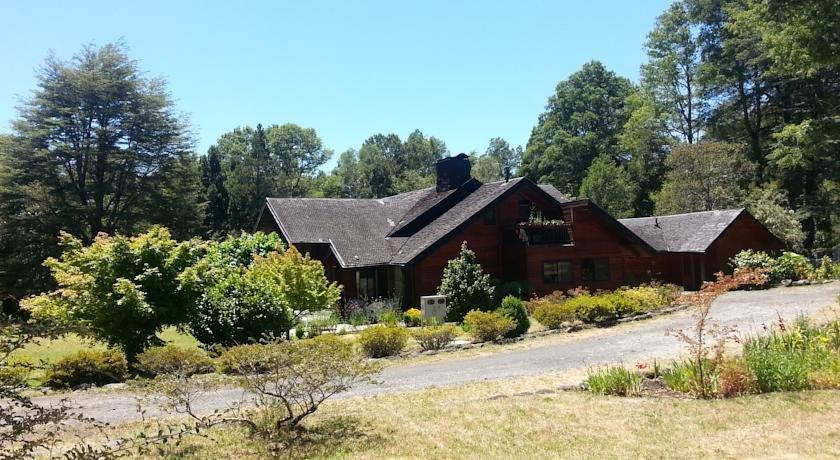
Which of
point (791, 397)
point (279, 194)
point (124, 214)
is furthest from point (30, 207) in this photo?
point (791, 397)

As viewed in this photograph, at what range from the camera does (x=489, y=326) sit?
17453 millimetres

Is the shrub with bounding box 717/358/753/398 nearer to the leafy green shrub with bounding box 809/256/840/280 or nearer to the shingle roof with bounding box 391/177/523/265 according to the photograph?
the shingle roof with bounding box 391/177/523/265

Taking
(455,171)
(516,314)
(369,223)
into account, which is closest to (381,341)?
(516,314)

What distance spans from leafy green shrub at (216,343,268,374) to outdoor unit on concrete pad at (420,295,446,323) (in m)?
9.59

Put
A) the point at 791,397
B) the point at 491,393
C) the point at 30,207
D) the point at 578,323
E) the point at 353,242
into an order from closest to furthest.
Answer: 1. the point at 791,397
2. the point at 491,393
3. the point at 578,323
4. the point at 353,242
5. the point at 30,207

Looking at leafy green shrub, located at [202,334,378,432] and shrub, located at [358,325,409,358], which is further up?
leafy green shrub, located at [202,334,378,432]

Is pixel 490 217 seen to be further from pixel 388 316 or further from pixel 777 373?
pixel 777 373

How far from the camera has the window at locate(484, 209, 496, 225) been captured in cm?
2897

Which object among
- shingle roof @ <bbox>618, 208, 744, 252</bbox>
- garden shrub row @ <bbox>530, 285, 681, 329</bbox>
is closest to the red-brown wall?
shingle roof @ <bbox>618, 208, 744, 252</bbox>

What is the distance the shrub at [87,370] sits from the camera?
13266 millimetres

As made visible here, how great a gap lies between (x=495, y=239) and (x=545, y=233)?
2.60m

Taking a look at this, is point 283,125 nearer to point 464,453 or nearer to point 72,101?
point 72,101

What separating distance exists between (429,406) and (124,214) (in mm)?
37925

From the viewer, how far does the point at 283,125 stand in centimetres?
7969
